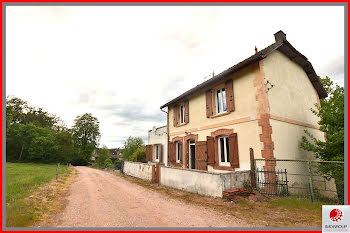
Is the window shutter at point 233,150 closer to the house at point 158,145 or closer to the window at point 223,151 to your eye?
the window at point 223,151

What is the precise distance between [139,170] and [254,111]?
8930 mm

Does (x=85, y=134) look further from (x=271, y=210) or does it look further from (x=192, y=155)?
(x=271, y=210)

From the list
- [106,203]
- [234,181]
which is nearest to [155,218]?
[106,203]

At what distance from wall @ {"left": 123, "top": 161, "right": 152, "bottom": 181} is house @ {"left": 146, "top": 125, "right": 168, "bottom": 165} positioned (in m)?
1.98

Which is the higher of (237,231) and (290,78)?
(290,78)

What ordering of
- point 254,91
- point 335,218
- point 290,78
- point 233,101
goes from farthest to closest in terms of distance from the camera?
1. point 290,78
2. point 233,101
3. point 254,91
4. point 335,218

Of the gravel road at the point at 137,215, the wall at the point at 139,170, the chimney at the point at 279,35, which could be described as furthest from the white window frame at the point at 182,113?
the gravel road at the point at 137,215

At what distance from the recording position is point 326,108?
771 cm

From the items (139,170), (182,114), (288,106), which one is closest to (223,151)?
(288,106)

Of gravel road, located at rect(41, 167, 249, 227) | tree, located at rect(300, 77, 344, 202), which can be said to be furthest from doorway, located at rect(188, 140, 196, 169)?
tree, located at rect(300, 77, 344, 202)

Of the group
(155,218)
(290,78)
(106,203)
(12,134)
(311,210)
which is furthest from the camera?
(12,134)

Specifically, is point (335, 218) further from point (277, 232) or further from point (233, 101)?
point (233, 101)

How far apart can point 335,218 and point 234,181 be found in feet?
10.9

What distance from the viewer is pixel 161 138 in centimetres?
1492
